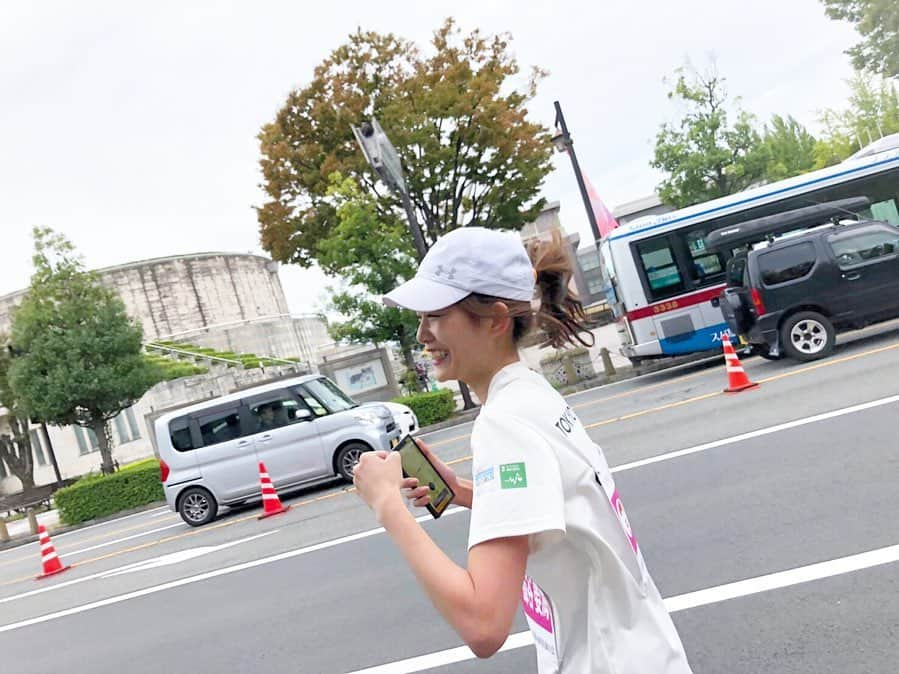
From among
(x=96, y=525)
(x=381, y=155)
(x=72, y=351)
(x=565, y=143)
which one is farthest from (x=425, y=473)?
(x=72, y=351)

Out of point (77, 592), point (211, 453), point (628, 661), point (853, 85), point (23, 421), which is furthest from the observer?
point (853, 85)

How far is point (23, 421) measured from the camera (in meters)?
30.1

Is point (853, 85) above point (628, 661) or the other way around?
above

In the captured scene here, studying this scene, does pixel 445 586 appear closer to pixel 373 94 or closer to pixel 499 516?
pixel 499 516

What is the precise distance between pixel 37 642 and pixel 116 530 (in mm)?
8940

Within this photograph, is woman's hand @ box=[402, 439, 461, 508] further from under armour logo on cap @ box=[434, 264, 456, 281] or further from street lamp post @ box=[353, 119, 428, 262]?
street lamp post @ box=[353, 119, 428, 262]

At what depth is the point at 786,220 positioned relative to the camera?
45.5 feet

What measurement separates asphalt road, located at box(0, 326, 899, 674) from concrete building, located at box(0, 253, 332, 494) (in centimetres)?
2071

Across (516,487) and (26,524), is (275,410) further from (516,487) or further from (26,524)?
(26,524)

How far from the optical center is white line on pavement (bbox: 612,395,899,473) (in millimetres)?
8055

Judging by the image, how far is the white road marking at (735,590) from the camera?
438 centimetres

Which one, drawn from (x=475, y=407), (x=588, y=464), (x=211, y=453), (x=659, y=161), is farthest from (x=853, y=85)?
(x=588, y=464)

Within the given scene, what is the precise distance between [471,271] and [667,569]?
13.4 ft

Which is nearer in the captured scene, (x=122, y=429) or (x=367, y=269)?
(x=367, y=269)
